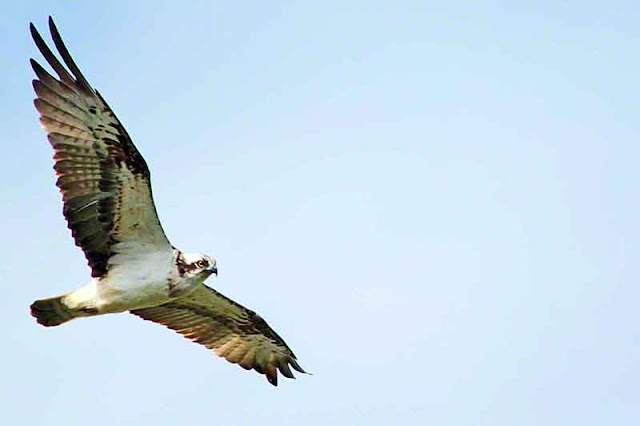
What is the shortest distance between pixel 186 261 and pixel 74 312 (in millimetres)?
1545

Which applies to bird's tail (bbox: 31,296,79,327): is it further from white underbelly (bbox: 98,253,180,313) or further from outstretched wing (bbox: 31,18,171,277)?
outstretched wing (bbox: 31,18,171,277)

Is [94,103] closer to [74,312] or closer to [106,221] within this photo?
[106,221]

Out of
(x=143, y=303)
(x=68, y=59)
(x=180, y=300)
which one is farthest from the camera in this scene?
(x=180, y=300)

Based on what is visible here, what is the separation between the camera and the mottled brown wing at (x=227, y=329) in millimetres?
20609

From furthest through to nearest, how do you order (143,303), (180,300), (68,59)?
(180,300)
(143,303)
(68,59)

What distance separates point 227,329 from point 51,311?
355 cm

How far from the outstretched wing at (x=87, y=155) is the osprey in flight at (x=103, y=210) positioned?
0.01 m

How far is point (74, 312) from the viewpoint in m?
18.4

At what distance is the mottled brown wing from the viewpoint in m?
20.6

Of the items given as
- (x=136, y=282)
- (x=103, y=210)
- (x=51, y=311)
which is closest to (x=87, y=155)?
(x=103, y=210)

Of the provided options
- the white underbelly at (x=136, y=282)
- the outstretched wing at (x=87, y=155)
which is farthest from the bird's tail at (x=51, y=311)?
the outstretched wing at (x=87, y=155)

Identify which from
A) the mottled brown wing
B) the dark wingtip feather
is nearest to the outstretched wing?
the dark wingtip feather

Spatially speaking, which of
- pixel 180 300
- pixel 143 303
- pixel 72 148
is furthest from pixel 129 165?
pixel 180 300

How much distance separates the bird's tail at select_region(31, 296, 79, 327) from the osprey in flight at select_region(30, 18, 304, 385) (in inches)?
0.5
